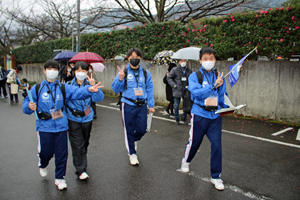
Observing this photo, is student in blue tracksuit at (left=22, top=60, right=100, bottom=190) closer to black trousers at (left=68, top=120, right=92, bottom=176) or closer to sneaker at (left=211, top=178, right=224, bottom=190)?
black trousers at (left=68, top=120, right=92, bottom=176)

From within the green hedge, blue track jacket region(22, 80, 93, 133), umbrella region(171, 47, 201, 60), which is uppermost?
the green hedge

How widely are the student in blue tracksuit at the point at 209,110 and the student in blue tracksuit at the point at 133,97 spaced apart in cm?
101

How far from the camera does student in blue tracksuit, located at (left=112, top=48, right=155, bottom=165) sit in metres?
4.04

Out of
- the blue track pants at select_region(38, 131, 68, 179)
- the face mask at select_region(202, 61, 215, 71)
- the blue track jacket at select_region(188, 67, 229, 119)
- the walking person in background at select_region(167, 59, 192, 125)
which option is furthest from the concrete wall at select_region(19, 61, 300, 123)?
the blue track pants at select_region(38, 131, 68, 179)

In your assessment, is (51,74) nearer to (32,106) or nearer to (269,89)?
(32,106)

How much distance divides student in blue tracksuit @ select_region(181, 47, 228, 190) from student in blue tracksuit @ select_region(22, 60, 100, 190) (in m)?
1.46

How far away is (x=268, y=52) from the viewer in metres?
8.05

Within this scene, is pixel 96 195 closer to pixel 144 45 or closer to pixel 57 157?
pixel 57 157

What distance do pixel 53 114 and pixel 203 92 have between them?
6.78ft

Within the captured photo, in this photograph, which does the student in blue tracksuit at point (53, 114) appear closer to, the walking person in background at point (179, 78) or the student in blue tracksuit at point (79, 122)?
the student in blue tracksuit at point (79, 122)

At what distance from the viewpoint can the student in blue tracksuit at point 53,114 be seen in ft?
10.3

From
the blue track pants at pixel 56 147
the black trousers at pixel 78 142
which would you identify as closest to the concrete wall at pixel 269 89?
the black trousers at pixel 78 142

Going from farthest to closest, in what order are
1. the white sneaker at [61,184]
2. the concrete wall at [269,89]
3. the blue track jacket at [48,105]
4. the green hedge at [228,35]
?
the green hedge at [228,35], the concrete wall at [269,89], the white sneaker at [61,184], the blue track jacket at [48,105]

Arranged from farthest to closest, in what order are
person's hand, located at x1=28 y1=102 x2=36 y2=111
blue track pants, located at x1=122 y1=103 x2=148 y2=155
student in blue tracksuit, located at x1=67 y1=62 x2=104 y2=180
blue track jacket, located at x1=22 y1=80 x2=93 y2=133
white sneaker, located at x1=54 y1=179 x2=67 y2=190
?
blue track pants, located at x1=122 y1=103 x2=148 y2=155
student in blue tracksuit, located at x1=67 y1=62 x2=104 y2=180
white sneaker, located at x1=54 y1=179 x2=67 y2=190
blue track jacket, located at x1=22 y1=80 x2=93 y2=133
person's hand, located at x1=28 y1=102 x2=36 y2=111
